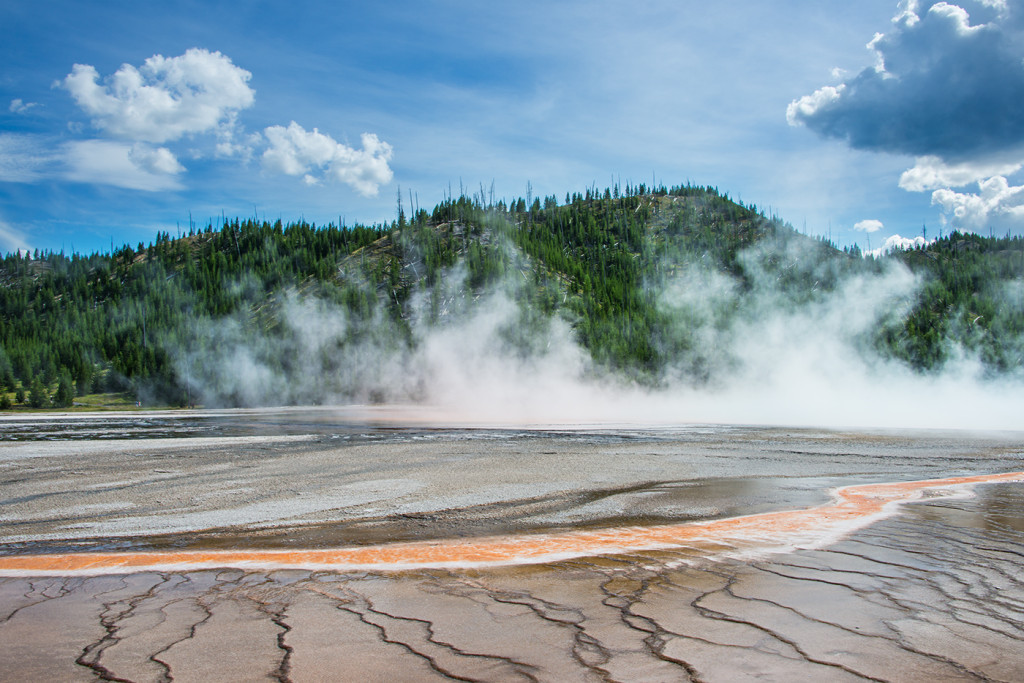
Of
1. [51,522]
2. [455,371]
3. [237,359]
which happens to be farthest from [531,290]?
[51,522]

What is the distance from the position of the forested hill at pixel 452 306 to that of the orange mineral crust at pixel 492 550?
91.3m

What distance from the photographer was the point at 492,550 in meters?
8.86

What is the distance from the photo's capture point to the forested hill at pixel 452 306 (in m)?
107

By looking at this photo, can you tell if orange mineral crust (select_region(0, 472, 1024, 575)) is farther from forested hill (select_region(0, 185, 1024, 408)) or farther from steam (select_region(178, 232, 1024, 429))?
forested hill (select_region(0, 185, 1024, 408))

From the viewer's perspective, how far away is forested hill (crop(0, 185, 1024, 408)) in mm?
106625

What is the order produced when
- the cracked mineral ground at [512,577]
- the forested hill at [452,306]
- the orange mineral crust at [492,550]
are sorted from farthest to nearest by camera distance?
1. the forested hill at [452,306]
2. the orange mineral crust at [492,550]
3. the cracked mineral ground at [512,577]

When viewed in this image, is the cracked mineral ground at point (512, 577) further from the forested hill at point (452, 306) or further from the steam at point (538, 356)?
the forested hill at point (452, 306)

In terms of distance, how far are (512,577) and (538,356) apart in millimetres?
99474

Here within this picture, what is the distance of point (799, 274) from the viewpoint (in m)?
154

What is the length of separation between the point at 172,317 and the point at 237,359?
27.1 metres

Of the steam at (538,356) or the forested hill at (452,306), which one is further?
the forested hill at (452,306)

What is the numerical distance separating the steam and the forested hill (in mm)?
553

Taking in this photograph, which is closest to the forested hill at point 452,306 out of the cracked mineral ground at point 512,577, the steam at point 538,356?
the steam at point 538,356

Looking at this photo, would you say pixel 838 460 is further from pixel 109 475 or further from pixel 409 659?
pixel 109 475
